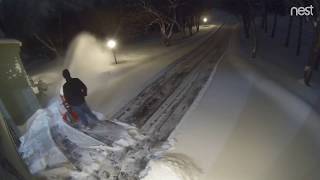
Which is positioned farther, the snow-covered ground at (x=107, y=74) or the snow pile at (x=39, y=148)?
the snow-covered ground at (x=107, y=74)

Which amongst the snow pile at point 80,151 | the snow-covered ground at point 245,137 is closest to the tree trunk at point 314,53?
the snow-covered ground at point 245,137

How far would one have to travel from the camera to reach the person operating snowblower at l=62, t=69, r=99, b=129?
1167 centimetres

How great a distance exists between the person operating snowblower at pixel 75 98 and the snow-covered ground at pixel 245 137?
10.1ft

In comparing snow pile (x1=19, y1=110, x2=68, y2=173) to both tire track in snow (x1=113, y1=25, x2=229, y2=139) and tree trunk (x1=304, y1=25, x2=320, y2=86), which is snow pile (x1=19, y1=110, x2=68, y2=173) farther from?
tree trunk (x1=304, y1=25, x2=320, y2=86)

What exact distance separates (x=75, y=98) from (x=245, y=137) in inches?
216

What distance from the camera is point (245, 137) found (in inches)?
423

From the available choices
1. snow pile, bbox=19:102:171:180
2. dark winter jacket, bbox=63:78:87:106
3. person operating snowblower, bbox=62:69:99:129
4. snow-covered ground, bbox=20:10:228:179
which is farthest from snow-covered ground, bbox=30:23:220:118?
snow pile, bbox=19:102:171:180

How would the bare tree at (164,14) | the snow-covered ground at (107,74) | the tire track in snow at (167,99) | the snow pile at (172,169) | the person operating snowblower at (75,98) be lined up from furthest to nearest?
the bare tree at (164,14)
the snow-covered ground at (107,74)
the tire track in snow at (167,99)
the person operating snowblower at (75,98)
the snow pile at (172,169)

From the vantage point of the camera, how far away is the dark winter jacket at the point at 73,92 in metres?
11.7

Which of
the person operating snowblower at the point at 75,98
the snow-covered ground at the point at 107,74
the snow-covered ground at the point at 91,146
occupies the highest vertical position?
the person operating snowblower at the point at 75,98

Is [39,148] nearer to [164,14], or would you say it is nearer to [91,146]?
[91,146]

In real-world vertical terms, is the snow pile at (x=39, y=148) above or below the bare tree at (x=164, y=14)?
above

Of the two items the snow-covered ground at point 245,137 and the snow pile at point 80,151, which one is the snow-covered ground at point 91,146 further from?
the snow-covered ground at point 245,137

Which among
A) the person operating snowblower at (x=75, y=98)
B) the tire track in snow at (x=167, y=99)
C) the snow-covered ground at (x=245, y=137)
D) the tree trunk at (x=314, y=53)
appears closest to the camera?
the snow-covered ground at (x=245, y=137)
